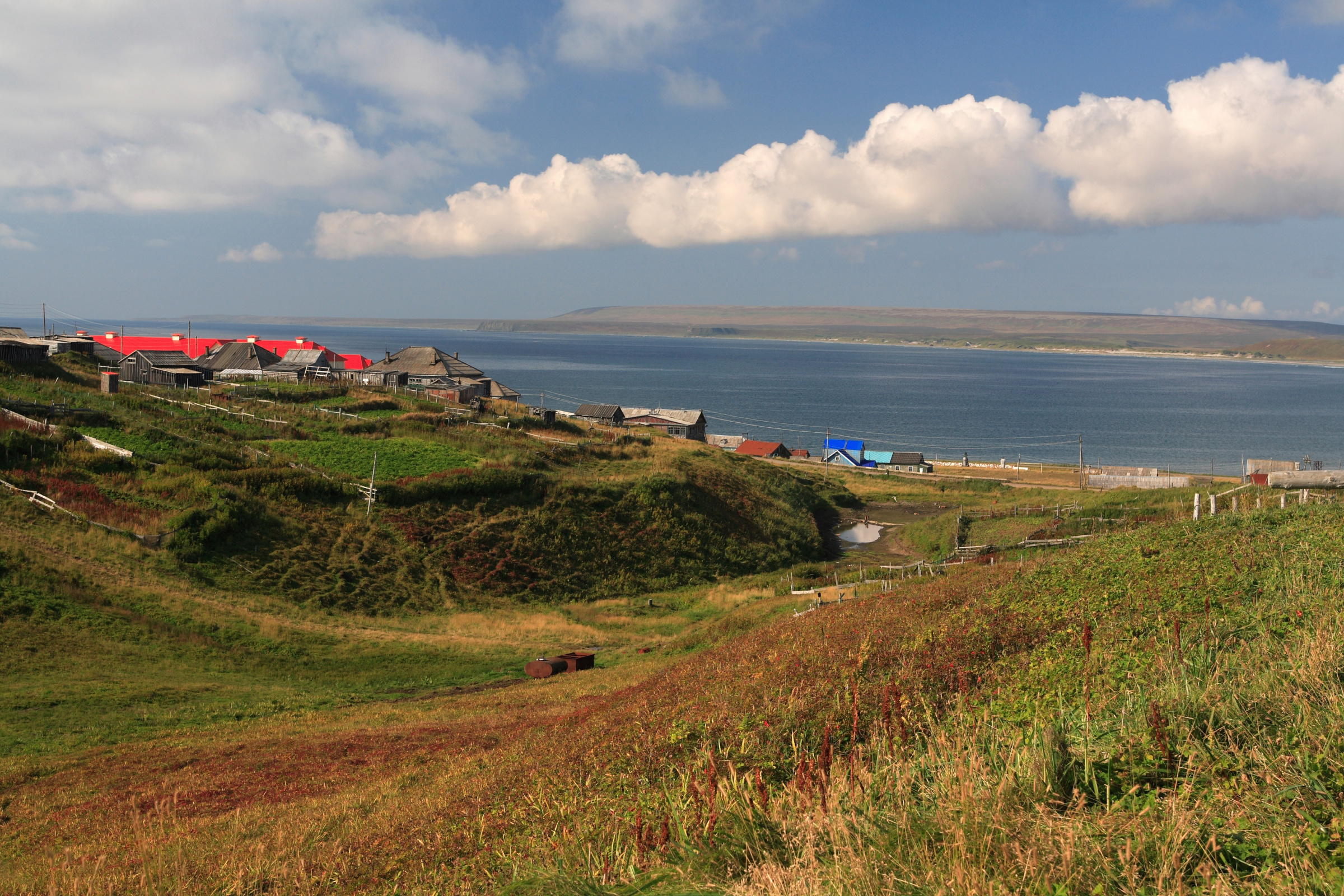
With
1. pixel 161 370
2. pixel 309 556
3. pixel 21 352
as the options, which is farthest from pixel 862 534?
pixel 161 370

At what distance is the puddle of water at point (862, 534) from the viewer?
167ft

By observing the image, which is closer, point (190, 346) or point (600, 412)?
point (190, 346)

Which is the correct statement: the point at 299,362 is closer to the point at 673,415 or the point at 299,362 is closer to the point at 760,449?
the point at 673,415

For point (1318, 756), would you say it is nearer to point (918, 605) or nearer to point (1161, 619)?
point (1161, 619)

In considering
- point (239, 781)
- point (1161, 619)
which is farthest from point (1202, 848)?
point (239, 781)

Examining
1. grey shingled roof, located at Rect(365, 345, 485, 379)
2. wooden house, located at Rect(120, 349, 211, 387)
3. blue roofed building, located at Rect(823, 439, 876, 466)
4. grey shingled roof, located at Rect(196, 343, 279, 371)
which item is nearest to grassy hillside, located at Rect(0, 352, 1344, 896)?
wooden house, located at Rect(120, 349, 211, 387)

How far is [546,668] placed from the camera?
24094mm

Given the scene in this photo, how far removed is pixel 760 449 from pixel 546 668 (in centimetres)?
6317

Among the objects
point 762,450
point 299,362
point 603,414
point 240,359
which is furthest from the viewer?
point 603,414

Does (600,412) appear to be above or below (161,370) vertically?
below

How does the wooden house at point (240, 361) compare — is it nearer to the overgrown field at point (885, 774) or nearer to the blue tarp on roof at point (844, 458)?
the blue tarp on roof at point (844, 458)

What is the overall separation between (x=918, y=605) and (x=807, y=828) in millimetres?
9950

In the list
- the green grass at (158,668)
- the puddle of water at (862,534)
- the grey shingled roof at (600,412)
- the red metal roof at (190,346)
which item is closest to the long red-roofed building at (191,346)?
the red metal roof at (190,346)

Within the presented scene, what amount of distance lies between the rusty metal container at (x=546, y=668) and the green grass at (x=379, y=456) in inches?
757
